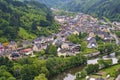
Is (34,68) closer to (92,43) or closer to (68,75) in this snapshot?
(68,75)

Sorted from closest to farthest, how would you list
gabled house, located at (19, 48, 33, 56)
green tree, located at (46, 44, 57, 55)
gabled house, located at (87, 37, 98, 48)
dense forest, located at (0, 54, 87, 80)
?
dense forest, located at (0, 54, 87, 80), green tree, located at (46, 44, 57, 55), gabled house, located at (19, 48, 33, 56), gabled house, located at (87, 37, 98, 48)

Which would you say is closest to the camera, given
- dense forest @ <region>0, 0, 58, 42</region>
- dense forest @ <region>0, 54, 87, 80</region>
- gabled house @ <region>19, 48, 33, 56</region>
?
dense forest @ <region>0, 54, 87, 80</region>

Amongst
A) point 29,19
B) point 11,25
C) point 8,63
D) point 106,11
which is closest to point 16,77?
point 8,63

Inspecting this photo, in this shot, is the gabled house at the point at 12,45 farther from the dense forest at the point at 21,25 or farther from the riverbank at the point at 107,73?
the riverbank at the point at 107,73

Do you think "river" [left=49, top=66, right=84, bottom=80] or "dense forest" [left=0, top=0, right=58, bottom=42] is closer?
"river" [left=49, top=66, right=84, bottom=80]

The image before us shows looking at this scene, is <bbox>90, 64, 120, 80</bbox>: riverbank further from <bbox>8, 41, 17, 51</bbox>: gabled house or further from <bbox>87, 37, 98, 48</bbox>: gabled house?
<bbox>8, 41, 17, 51</bbox>: gabled house

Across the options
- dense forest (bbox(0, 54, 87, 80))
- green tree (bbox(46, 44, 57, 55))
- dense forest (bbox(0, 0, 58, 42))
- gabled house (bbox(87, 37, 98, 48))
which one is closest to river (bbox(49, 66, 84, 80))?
dense forest (bbox(0, 54, 87, 80))

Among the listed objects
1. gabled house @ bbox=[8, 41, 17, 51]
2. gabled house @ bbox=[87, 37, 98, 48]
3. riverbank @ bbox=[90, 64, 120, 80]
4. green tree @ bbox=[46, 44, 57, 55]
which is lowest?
riverbank @ bbox=[90, 64, 120, 80]

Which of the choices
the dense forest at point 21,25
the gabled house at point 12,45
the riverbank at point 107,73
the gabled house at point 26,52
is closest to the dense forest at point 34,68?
the riverbank at point 107,73

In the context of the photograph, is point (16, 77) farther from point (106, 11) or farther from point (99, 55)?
point (106, 11)

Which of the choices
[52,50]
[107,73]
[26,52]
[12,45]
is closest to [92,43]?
[52,50]

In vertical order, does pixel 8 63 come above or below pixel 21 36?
below
